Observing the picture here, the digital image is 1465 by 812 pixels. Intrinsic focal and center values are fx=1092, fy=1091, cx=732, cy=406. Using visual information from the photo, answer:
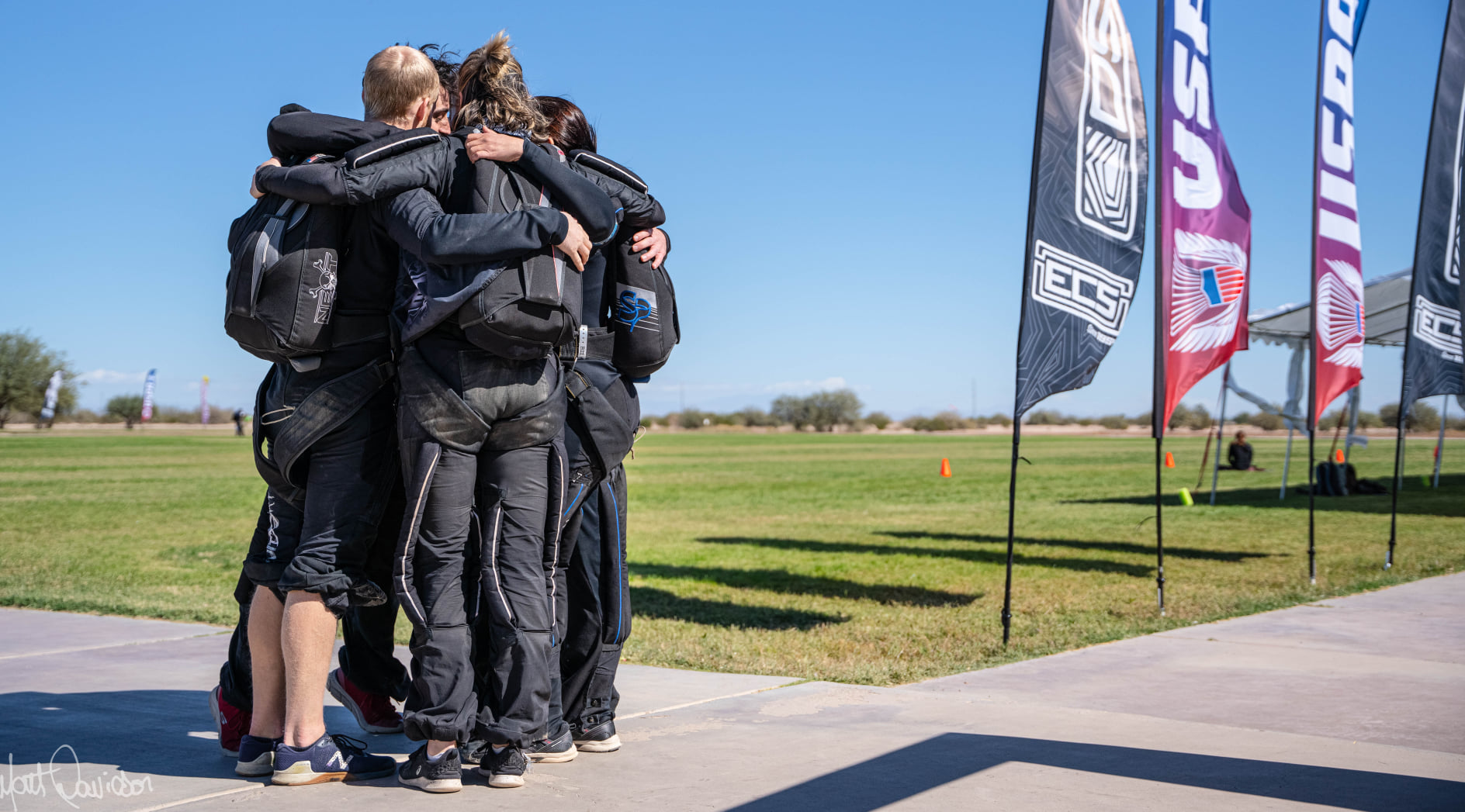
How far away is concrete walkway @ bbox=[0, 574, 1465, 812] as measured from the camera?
2928 mm

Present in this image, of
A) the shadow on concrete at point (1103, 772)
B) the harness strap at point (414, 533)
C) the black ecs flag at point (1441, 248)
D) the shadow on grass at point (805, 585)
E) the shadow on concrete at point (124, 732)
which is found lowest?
the shadow on grass at point (805, 585)

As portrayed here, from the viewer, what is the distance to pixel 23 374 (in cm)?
7550

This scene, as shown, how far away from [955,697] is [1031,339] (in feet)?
8.19

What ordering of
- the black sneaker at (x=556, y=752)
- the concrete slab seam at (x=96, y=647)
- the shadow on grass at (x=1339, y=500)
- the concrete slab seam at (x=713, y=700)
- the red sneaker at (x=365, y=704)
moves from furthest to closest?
the shadow on grass at (x=1339, y=500)
the concrete slab seam at (x=96, y=647)
the concrete slab seam at (x=713, y=700)
the red sneaker at (x=365, y=704)
the black sneaker at (x=556, y=752)

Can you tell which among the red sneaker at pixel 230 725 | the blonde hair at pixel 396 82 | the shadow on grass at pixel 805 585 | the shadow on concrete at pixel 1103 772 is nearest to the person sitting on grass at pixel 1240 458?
the shadow on grass at pixel 805 585

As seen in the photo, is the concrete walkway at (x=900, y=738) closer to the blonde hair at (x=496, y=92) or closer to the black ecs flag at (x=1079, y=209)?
the black ecs flag at (x=1079, y=209)

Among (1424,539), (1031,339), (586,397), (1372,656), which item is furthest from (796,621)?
(1424,539)

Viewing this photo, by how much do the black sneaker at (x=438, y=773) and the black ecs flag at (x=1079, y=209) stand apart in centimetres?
396

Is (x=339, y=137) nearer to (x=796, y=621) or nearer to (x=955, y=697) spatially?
(x=955, y=697)

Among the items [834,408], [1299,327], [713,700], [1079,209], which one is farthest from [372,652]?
[834,408]

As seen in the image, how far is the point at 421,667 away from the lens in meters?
2.97

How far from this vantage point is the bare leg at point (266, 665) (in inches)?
124

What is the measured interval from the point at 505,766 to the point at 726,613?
14.3 feet

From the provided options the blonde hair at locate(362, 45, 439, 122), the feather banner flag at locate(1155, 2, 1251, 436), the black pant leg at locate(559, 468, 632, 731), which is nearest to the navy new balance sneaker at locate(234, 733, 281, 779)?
the black pant leg at locate(559, 468, 632, 731)
